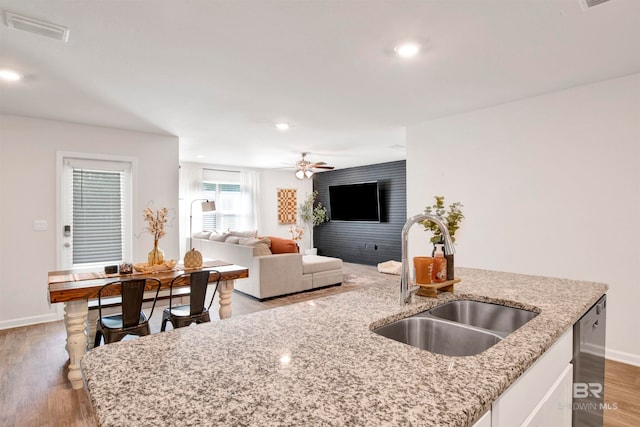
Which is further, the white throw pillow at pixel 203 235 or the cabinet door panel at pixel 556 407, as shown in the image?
the white throw pillow at pixel 203 235

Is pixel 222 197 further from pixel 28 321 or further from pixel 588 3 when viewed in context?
pixel 588 3

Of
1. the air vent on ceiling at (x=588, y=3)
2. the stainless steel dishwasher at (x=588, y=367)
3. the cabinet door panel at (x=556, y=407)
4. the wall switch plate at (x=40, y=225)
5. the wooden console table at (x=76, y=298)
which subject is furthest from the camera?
the wall switch plate at (x=40, y=225)

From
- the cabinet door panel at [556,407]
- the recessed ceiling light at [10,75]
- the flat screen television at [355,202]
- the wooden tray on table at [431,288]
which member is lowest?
the cabinet door panel at [556,407]

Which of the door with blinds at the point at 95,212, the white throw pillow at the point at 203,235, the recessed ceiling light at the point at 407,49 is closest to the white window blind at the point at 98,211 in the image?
the door with blinds at the point at 95,212

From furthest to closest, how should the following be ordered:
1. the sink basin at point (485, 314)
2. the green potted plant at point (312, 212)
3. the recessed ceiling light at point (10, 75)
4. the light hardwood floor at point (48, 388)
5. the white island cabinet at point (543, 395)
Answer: the green potted plant at point (312, 212) < the recessed ceiling light at point (10, 75) < the light hardwood floor at point (48, 388) < the sink basin at point (485, 314) < the white island cabinet at point (543, 395)

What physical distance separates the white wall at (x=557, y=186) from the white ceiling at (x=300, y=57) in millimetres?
251

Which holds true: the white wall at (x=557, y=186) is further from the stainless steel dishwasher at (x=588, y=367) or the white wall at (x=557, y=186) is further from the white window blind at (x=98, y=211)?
the white window blind at (x=98, y=211)

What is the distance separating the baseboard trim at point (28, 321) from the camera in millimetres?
3790

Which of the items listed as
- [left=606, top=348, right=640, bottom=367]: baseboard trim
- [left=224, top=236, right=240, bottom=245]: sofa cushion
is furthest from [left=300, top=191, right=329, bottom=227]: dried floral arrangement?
[left=606, top=348, right=640, bottom=367]: baseboard trim

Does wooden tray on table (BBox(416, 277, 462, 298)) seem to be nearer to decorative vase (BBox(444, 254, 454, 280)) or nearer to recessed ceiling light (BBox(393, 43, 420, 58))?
decorative vase (BBox(444, 254, 454, 280))

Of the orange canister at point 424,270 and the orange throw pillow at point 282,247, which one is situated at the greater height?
the orange canister at point 424,270

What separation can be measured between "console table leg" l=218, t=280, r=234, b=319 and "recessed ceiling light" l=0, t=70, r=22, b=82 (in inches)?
93.6

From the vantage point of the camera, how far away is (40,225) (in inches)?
157

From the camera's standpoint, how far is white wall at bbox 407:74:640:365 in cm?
282
